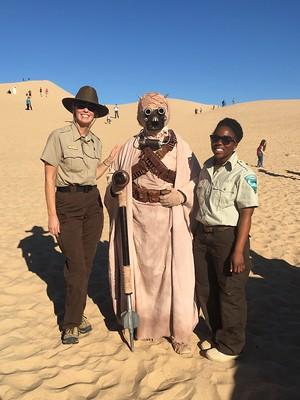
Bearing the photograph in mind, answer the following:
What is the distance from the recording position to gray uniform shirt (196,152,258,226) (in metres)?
3.00

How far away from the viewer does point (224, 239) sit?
3193 millimetres

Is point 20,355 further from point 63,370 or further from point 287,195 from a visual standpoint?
point 287,195

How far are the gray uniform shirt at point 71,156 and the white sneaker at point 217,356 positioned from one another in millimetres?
1813

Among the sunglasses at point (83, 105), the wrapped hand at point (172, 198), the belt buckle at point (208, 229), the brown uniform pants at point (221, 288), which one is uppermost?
the sunglasses at point (83, 105)

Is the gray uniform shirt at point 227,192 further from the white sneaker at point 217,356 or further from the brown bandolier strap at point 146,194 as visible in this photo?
the white sneaker at point 217,356

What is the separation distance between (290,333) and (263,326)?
27cm

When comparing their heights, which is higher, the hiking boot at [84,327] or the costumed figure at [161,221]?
the costumed figure at [161,221]

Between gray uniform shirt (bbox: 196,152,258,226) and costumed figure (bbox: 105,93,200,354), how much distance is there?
0.80 ft

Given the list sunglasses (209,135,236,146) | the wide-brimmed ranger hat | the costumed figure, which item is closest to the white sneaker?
the costumed figure

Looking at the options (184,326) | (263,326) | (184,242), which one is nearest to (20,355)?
(184,326)

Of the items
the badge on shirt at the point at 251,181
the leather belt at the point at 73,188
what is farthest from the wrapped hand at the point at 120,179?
the badge on shirt at the point at 251,181

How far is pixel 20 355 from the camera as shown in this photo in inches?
141

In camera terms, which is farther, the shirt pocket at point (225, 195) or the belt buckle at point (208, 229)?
the belt buckle at point (208, 229)

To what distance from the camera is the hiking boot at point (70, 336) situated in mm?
3758
